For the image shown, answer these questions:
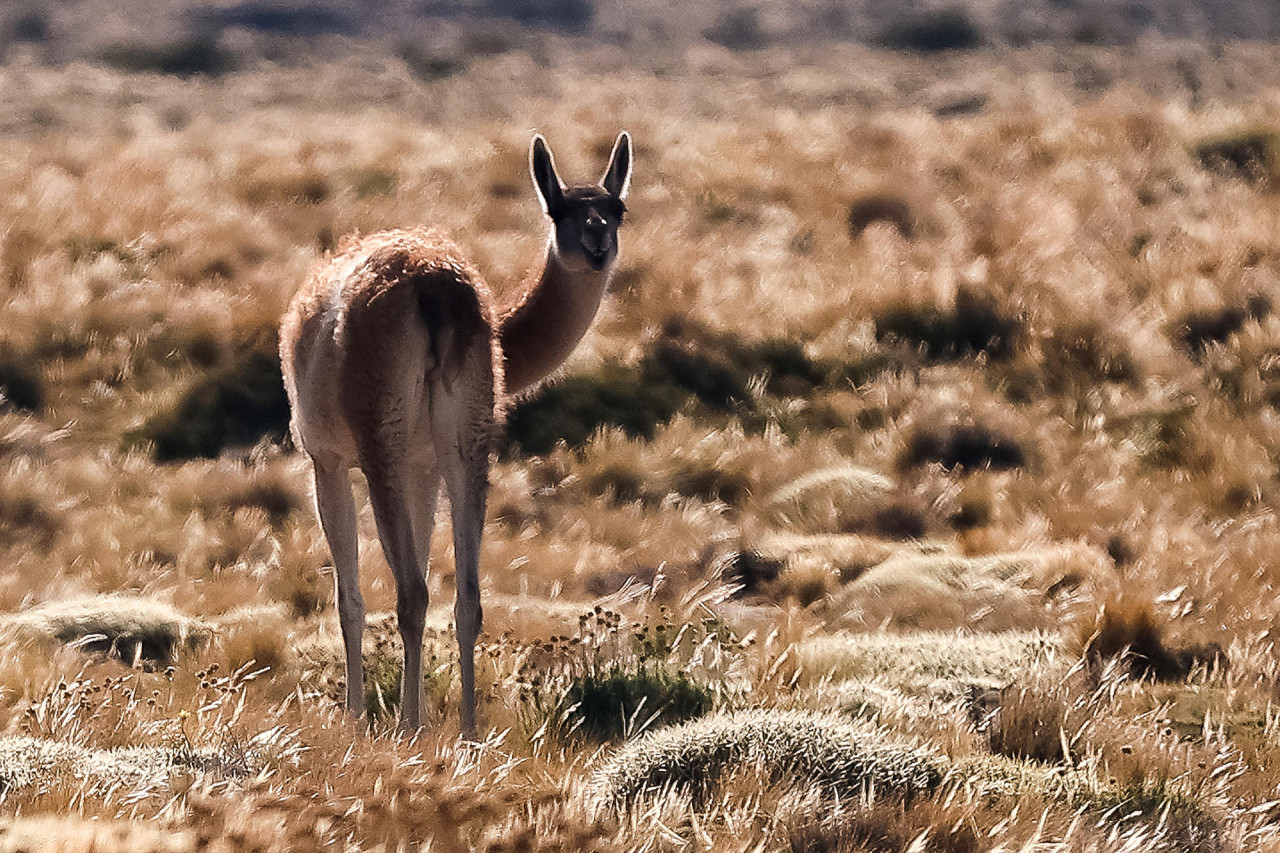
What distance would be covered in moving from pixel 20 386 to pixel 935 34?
53.5m

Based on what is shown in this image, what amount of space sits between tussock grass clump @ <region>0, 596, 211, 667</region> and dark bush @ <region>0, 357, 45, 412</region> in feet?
12.4

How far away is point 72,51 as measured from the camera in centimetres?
5716

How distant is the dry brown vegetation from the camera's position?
462cm

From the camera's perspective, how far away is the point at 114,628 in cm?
682

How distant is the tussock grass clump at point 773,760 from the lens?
4.71m

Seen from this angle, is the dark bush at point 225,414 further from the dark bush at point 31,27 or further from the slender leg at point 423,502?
the dark bush at point 31,27

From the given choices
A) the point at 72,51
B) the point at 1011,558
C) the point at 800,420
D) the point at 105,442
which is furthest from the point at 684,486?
the point at 72,51

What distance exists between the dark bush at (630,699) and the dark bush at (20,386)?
621 centimetres

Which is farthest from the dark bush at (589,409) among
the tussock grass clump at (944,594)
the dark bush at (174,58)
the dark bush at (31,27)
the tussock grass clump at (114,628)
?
the dark bush at (31,27)

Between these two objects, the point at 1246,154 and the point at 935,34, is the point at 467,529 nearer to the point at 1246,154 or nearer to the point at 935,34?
the point at 1246,154

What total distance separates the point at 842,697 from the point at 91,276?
28.3 ft

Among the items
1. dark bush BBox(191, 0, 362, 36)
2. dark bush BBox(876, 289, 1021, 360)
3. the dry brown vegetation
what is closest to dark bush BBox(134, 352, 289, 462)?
the dry brown vegetation

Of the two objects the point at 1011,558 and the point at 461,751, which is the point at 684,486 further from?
the point at 461,751

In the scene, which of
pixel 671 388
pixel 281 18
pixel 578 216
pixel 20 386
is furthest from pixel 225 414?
pixel 281 18
